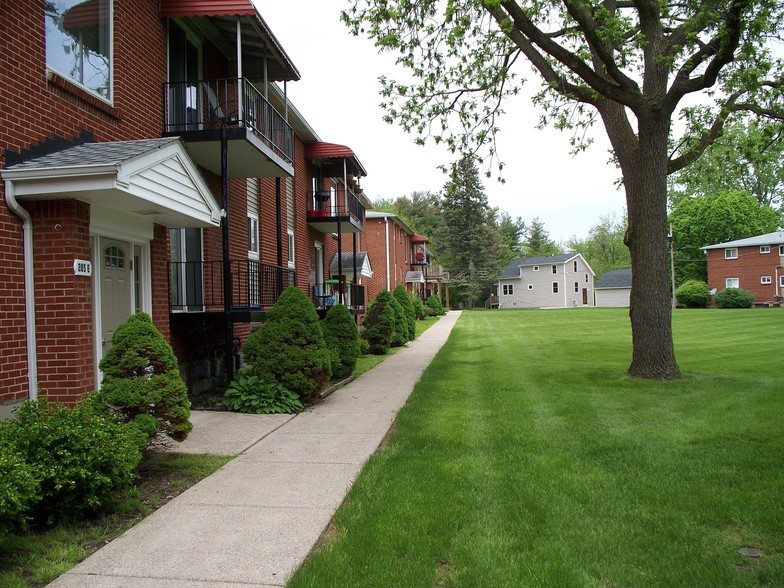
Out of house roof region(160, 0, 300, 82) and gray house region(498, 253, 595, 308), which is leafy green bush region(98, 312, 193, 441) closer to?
house roof region(160, 0, 300, 82)

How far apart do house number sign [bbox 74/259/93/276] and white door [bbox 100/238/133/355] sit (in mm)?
1068

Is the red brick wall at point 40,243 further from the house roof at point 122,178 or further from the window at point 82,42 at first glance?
the window at point 82,42

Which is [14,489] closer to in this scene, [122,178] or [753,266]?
[122,178]

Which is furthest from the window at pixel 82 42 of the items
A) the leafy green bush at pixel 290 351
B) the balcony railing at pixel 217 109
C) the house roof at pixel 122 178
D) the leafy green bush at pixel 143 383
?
the leafy green bush at pixel 290 351

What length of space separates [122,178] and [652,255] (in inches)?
355

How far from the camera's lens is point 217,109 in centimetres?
1024

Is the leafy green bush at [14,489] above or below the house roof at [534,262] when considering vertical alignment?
below

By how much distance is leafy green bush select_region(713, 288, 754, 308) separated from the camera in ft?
148

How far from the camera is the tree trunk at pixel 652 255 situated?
10.8 meters

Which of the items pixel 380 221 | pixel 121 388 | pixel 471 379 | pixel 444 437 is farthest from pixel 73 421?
pixel 380 221

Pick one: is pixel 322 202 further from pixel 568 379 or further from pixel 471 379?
pixel 568 379

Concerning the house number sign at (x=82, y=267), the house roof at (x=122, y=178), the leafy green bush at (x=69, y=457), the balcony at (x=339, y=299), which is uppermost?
the house roof at (x=122, y=178)

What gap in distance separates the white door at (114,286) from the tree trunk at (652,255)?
876 cm

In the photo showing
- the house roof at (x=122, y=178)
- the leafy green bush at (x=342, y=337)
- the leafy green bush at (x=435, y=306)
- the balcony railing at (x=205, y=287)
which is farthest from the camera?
the leafy green bush at (x=435, y=306)
